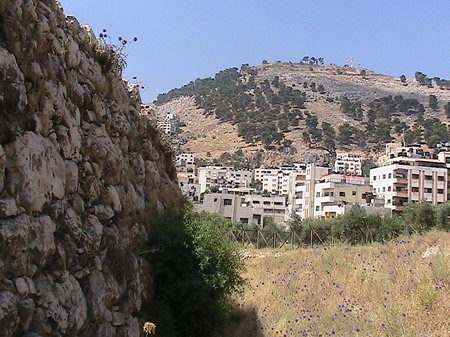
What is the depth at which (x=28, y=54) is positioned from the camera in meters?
7.08

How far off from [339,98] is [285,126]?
136 feet

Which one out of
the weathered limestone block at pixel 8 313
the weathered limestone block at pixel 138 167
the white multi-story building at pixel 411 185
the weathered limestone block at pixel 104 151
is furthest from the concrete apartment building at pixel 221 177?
the weathered limestone block at pixel 8 313

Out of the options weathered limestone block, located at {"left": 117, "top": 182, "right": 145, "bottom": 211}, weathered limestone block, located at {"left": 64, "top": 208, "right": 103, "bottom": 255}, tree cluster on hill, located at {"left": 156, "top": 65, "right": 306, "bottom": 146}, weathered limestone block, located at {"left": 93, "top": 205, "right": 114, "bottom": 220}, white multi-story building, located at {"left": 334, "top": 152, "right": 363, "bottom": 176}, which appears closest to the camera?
weathered limestone block, located at {"left": 64, "top": 208, "right": 103, "bottom": 255}

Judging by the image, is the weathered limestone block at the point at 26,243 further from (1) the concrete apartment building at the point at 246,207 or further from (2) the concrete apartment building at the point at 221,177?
(2) the concrete apartment building at the point at 221,177

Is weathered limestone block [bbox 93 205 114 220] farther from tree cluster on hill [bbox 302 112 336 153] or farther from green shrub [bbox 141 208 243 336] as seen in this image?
tree cluster on hill [bbox 302 112 336 153]

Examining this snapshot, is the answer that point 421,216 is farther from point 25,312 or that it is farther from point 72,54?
point 25,312

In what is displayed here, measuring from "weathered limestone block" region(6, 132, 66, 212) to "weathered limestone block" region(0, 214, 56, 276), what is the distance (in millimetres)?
215

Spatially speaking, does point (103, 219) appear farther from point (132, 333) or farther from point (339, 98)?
point (339, 98)

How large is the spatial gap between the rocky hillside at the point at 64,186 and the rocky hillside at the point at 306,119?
133504 mm

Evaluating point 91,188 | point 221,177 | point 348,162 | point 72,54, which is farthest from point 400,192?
point 91,188

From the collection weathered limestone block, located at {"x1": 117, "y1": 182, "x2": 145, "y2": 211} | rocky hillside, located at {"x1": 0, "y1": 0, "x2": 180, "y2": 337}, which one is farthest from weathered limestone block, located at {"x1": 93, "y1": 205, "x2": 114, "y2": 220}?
weathered limestone block, located at {"x1": 117, "y1": 182, "x2": 145, "y2": 211}

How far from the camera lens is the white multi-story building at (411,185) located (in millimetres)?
72250

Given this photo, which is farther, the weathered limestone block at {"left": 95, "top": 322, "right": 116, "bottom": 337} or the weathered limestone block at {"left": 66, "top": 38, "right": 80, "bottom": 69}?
the weathered limestone block at {"left": 66, "top": 38, "right": 80, "bottom": 69}

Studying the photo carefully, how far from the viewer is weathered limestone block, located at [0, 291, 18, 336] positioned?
532 centimetres
